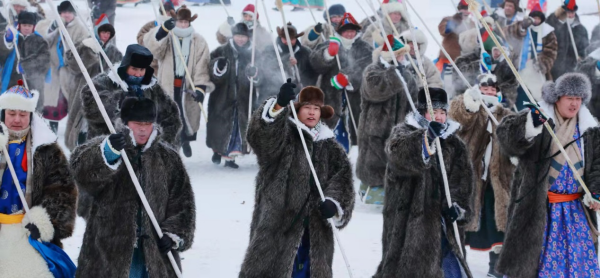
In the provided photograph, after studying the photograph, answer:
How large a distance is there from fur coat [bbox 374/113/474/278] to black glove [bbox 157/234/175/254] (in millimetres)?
1491

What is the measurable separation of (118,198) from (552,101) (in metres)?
2.75

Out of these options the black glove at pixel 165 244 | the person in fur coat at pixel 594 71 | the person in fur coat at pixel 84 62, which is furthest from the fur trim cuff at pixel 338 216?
the person in fur coat at pixel 594 71

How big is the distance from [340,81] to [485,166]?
2.79 metres

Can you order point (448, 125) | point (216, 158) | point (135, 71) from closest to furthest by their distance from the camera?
point (448, 125)
point (135, 71)
point (216, 158)

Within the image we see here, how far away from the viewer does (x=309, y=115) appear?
5.47 metres

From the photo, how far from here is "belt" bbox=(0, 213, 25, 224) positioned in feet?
16.4

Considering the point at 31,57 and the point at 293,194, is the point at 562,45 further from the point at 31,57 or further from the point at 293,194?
the point at 293,194

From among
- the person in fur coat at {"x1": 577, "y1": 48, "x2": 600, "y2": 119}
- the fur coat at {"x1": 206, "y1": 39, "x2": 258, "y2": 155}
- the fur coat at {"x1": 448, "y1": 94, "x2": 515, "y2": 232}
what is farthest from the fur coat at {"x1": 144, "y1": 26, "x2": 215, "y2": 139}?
the person in fur coat at {"x1": 577, "y1": 48, "x2": 600, "y2": 119}

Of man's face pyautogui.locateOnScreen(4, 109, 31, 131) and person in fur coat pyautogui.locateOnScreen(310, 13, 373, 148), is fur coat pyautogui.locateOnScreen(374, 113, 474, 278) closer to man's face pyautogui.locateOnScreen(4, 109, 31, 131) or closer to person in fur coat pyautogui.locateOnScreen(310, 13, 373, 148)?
man's face pyautogui.locateOnScreen(4, 109, 31, 131)

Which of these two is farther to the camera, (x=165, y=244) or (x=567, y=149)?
(x=567, y=149)

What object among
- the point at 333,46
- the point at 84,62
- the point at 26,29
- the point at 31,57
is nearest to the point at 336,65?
the point at 333,46

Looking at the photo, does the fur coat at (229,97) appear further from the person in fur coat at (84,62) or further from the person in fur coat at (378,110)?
the person in fur coat at (378,110)

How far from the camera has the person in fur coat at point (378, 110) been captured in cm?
860

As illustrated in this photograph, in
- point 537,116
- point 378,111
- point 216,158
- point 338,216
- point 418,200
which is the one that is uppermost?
point 537,116
